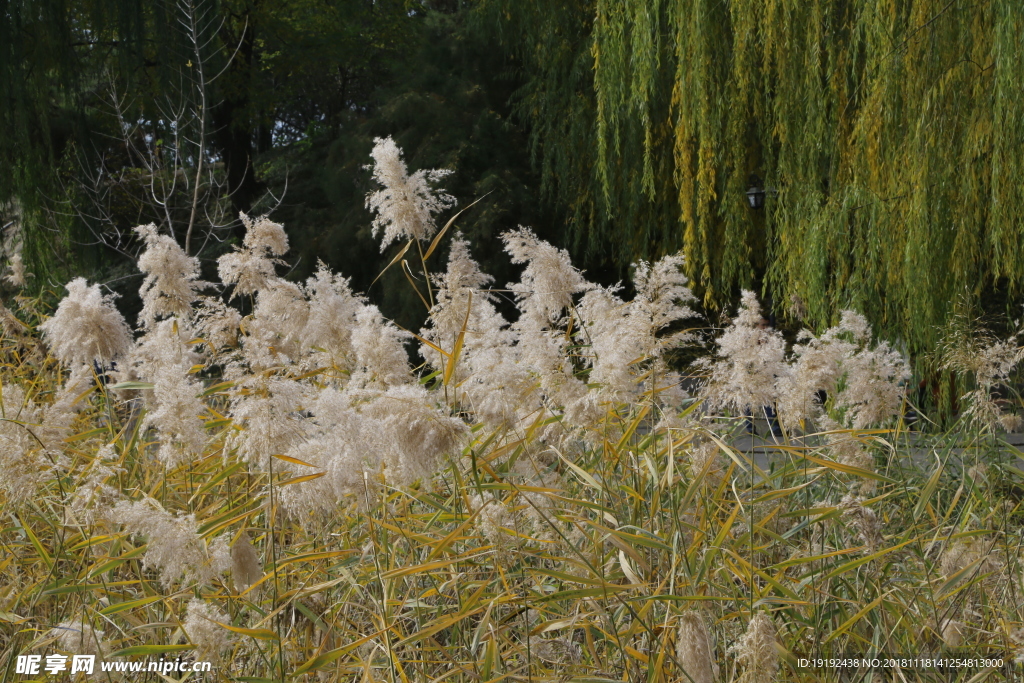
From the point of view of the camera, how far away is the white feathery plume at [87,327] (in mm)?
2061

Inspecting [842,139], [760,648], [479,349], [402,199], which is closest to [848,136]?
[842,139]

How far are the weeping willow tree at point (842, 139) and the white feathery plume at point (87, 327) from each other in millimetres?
2639

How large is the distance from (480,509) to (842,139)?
12.9ft

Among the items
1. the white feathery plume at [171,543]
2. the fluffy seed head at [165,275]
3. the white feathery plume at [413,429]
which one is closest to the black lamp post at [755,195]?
the fluffy seed head at [165,275]

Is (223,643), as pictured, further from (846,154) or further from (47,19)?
(47,19)

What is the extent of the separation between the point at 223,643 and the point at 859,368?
1488 millimetres

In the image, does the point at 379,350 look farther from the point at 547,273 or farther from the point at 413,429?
the point at 413,429

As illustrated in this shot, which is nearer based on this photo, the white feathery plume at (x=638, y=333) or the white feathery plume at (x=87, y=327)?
the white feathery plume at (x=638, y=333)

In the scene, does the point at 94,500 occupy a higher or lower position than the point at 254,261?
lower

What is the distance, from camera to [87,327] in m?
2.07

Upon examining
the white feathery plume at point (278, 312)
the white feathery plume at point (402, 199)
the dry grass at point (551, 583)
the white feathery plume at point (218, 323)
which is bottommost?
the dry grass at point (551, 583)

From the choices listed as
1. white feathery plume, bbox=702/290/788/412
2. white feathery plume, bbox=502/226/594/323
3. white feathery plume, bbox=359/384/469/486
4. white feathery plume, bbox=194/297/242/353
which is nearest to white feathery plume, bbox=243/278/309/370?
white feathery plume, bbox=194/297/242/353

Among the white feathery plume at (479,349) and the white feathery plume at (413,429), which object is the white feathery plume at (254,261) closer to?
the white feathery plume at (479,349)

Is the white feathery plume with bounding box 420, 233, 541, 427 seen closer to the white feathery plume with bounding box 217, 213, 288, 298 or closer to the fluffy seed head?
the white feathery plume with bounding box 217, 213, 288, 298
